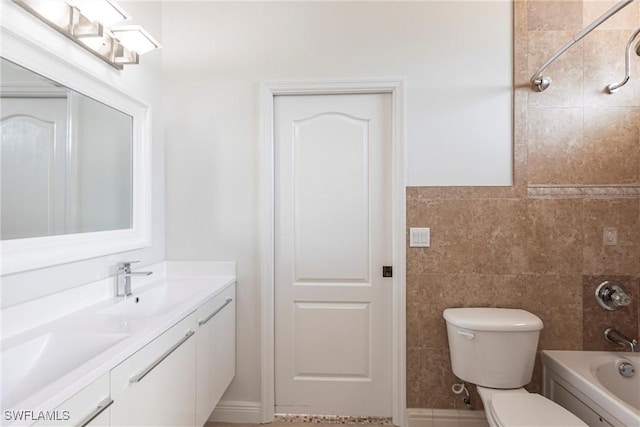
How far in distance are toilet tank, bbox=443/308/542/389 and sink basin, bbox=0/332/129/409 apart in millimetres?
1564

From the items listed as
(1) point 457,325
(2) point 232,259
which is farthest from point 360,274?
(2) point 232,259

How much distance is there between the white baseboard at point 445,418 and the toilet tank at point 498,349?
34 cm

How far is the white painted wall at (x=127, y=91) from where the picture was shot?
117cm

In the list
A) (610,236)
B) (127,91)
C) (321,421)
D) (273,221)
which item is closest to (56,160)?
(127,91)

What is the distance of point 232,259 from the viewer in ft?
6.78

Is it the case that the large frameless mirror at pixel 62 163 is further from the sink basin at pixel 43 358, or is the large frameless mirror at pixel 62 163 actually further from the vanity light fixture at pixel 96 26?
the sink basin at pixel 43 358

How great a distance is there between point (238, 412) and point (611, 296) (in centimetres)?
222

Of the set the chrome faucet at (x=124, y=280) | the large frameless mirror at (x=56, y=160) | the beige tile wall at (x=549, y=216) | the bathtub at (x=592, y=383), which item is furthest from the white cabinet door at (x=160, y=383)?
the bathtub at (x=592, y=383)

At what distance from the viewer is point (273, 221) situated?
6.82 feet

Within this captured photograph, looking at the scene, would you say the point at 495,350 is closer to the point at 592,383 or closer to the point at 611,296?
the point at 592,383

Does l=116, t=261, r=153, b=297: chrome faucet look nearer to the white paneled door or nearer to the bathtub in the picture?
the white paneled door

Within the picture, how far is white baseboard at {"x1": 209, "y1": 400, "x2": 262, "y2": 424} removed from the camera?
2043 mm

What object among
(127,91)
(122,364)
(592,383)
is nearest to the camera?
(122,364)

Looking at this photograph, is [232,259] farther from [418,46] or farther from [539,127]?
[539,127]
